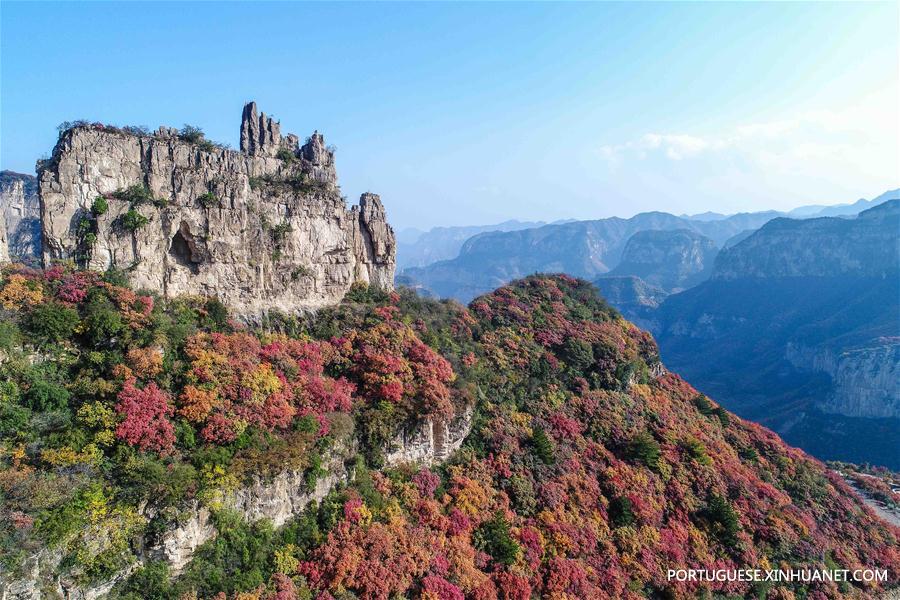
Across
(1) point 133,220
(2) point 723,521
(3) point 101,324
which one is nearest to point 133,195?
(1) point 133,220

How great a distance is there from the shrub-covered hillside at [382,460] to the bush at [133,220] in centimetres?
286

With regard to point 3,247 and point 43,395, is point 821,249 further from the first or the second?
point 3,247

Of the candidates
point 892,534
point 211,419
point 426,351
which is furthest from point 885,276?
point 211,419

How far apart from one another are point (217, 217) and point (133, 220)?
4216 millimetres

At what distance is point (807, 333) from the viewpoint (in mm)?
114688

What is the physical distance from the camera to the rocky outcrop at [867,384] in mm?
79375

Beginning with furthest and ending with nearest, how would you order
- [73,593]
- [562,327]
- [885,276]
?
[885,276]
[562,327]
[73,593]

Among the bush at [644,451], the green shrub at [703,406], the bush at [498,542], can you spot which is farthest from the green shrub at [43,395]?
the green shrub at [703,406]

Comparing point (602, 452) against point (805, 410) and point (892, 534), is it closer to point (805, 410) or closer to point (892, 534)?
point (892, 534)

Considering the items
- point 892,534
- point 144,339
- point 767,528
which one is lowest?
point 892,534

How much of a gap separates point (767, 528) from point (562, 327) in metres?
19.7

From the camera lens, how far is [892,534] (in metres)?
35.4

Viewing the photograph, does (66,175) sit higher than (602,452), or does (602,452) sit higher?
(66,175)

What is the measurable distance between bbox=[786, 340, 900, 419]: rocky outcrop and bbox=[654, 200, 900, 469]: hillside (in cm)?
17
